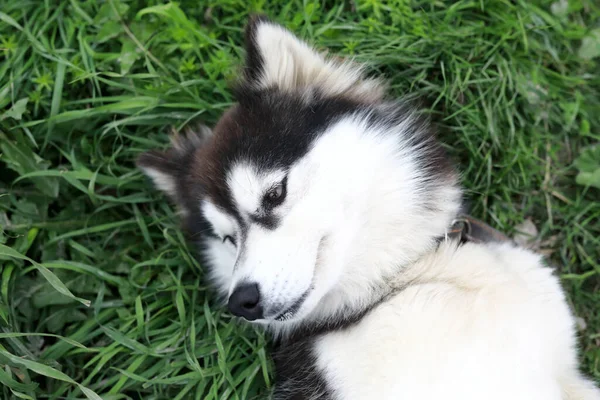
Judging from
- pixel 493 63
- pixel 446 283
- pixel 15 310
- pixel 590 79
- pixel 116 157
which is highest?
pixel 590 79

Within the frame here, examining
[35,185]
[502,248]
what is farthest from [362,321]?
[35,185]

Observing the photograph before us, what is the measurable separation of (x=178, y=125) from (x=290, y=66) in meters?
1.19

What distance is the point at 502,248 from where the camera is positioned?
296 centimetres

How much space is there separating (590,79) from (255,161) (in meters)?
2.65

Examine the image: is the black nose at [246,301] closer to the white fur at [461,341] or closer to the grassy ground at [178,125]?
the white fur at [461,341]

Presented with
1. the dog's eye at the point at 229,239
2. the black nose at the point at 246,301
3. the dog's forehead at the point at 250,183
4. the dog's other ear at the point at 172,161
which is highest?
the dog's forehead at the point at 250,183

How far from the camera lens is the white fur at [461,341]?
2.39 meters

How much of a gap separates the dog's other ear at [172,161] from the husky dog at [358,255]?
16 cm

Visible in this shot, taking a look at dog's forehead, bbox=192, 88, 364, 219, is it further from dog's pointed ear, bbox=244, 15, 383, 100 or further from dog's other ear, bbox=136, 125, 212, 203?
dog's other ear, bbox=136, 125, 212, 203

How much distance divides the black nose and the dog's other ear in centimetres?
97

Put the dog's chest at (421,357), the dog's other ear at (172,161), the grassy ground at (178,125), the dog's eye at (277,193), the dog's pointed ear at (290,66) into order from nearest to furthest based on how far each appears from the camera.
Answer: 1. the dog's chest at (421,357)
2. the dog's eye at (277,193)
3. the dog's pointed ear at (290,66)
4. the dog's other ear at (172,161)
5. the grassy ground at (178,125)

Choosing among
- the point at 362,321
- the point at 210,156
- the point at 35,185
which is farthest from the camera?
the point at 35,185

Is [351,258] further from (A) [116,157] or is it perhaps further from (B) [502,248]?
(A) [116,157]

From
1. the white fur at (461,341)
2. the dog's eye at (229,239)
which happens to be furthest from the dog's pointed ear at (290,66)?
the white fur at (461,341)
